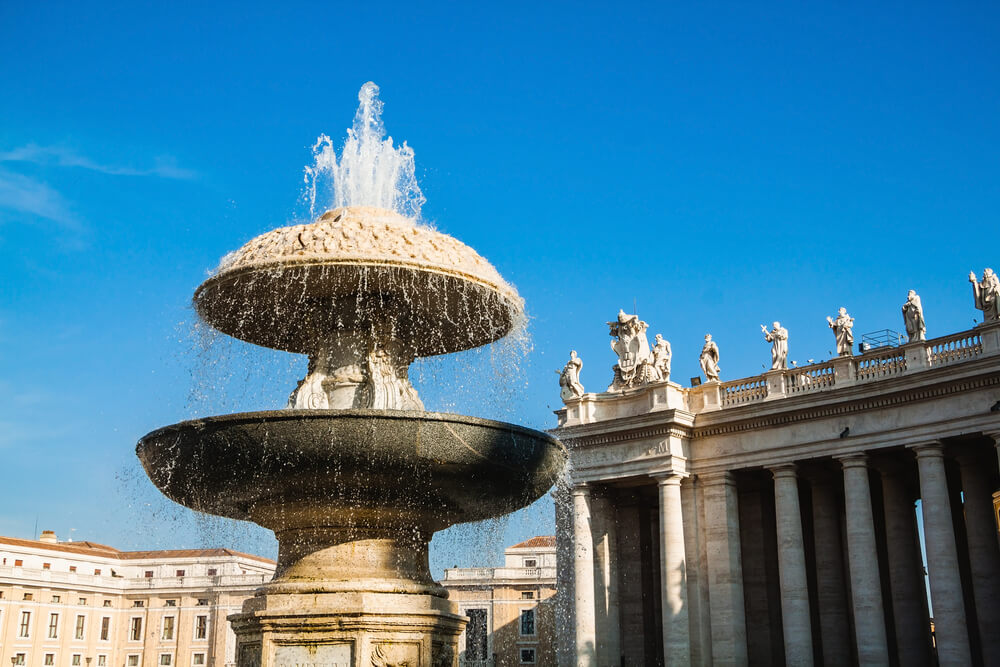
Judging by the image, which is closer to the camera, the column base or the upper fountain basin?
the column base

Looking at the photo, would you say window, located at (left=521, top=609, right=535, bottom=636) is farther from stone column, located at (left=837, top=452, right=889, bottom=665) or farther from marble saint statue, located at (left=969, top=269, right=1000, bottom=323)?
marble saint statue, located at (left=969, top=269, right=1000, bottom=323)

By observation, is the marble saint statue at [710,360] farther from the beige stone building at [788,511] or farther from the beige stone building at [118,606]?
the beige stone building at [118,606]

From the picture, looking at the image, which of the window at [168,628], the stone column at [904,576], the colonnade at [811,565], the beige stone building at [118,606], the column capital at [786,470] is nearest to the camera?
the colonnade at [811,565]

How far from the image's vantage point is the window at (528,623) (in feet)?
243

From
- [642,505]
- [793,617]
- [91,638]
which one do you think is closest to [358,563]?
[793,617]

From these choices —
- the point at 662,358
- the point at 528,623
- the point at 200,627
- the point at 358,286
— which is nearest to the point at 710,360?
the point at 662,358

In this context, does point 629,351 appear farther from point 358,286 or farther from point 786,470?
point 358,286

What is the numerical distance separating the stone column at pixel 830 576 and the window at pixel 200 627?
60265 mm

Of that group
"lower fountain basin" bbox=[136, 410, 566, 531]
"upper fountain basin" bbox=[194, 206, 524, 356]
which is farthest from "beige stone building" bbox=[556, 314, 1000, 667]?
"lower fountain basin" bbox=[136, 410, 566, 531]

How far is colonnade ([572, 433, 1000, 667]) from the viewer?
30.6 meters

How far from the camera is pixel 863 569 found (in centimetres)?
3128

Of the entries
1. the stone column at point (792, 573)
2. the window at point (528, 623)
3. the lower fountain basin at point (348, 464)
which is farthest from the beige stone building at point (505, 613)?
the lower fountain basin at point (348, 464)

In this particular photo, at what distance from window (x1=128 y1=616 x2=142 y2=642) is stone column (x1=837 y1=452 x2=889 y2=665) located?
69.3 metres

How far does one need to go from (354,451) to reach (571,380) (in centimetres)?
3079
